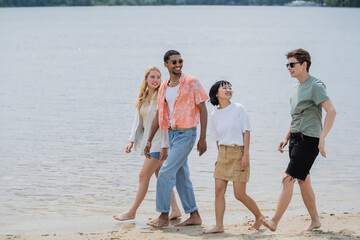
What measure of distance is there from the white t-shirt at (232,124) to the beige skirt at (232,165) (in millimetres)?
69

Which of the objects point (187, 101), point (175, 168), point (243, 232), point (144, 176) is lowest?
point (243, 232)

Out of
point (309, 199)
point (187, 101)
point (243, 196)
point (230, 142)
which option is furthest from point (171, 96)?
point (309, 199)

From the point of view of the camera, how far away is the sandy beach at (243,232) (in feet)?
20.9

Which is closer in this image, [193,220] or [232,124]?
[232,124]

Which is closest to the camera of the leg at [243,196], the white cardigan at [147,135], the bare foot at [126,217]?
the leg at [243,196]

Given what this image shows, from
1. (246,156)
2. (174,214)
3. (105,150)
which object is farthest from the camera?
(105,150)

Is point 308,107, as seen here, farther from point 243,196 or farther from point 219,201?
point 219,201

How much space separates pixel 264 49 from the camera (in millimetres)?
49625

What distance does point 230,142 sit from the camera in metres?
6.36

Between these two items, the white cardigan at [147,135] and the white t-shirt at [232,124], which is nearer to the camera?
the white t-shirt at [232,124]

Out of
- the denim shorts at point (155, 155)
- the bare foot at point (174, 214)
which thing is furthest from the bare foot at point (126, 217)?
the denim shorts at point (155, 155)

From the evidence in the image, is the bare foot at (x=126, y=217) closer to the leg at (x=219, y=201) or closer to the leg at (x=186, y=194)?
the leg at (x=186, y=194)

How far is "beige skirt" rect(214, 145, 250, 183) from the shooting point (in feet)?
20.9

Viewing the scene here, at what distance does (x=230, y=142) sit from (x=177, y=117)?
676 mm
